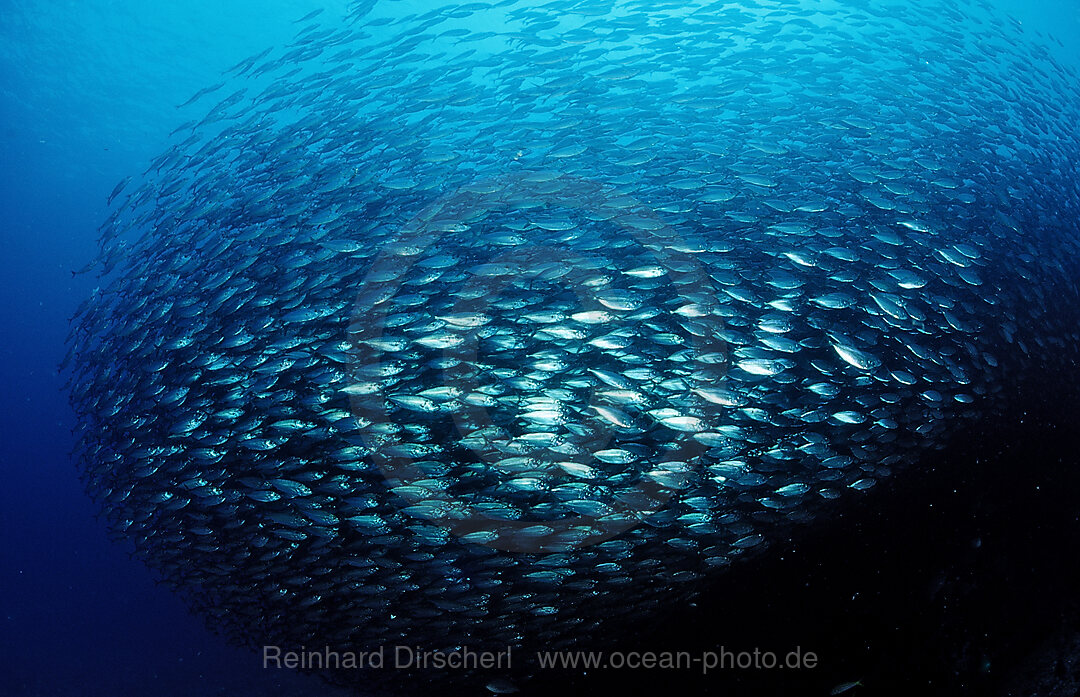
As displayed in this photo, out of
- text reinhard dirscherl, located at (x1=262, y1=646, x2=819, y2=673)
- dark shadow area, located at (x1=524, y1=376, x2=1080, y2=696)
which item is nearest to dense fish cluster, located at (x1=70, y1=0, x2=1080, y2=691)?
text reinhard dirscherl, located at (x1=262, y1=646, x2=819, y2=673)

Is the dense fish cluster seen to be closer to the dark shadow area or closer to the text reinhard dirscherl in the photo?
the text reinhard dirscherl

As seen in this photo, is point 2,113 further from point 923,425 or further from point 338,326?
point 923,425

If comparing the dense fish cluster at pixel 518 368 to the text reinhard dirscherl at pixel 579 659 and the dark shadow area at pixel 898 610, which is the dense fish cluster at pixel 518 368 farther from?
the dark shadow area at pixel 898 610

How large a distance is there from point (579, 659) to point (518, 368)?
10.6 ft

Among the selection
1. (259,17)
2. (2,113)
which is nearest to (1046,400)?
(259,17)

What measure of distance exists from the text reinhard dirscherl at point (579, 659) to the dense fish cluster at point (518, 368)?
0.76ft

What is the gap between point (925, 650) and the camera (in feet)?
17.8

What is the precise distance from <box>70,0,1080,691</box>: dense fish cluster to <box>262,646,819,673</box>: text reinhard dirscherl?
23 cm

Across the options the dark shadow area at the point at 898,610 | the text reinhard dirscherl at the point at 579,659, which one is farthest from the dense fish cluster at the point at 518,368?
the dark shadow area at the point at 898,610

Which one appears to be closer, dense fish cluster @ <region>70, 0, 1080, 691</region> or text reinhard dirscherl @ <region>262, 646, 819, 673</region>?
dense fish cluster @ <region>70, 0, 1080, 691</region>

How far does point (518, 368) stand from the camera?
495cm

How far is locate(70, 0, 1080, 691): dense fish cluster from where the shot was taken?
15.6ft

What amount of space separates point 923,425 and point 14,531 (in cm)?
4336

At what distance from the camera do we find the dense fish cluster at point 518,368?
4.77 m
